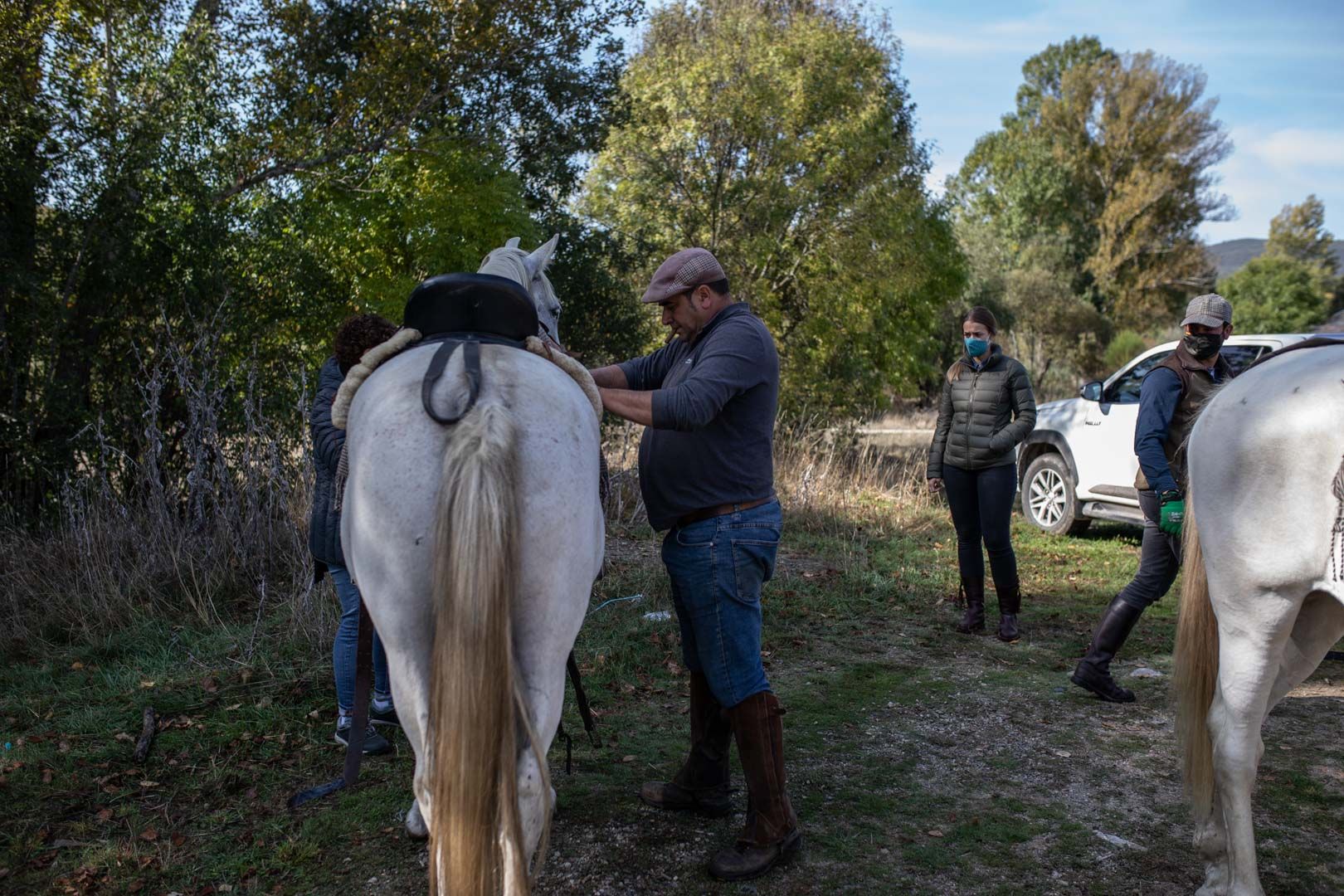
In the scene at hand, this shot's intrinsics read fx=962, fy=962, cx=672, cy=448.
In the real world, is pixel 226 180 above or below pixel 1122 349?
above

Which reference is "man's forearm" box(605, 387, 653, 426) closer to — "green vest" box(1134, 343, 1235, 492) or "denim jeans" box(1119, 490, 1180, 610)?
"green vest" box(1134, 343, 1235, 492)

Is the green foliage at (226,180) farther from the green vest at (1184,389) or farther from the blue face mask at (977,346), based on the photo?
the green vest at (1184,389)

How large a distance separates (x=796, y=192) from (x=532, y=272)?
11.6 m

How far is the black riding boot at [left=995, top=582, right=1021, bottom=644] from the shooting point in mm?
5953

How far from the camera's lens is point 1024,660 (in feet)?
18.4

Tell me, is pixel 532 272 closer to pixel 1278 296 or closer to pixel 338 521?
pixel 338 521

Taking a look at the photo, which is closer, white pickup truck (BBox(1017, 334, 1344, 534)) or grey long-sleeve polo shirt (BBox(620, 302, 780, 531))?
grey long-sleeve polo shirt (BBox(620, 302, 780, 531))

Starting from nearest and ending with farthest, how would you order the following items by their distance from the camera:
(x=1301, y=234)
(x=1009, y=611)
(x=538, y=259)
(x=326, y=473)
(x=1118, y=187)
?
(x=538, y=259)
(x=326, y=473)
(x=1009, y=611)
(x=1118, y=187)
(x=1301, y=234)

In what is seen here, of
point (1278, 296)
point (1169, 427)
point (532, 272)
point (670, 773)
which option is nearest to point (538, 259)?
point (532, 272)

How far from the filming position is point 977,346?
19.7ft

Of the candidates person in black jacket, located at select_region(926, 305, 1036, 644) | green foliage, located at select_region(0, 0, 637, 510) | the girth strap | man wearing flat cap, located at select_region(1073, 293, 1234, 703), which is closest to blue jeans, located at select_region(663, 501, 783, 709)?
the girth strap

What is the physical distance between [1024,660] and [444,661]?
4.40 metres

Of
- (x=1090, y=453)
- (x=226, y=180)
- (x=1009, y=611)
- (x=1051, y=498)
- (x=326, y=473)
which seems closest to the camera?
(x=326, y=473)

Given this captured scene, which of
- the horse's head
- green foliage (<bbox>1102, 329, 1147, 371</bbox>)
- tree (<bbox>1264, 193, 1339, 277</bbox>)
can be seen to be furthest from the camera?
tree (<bbox>1264, 193, 1339, 277</bbox>)
